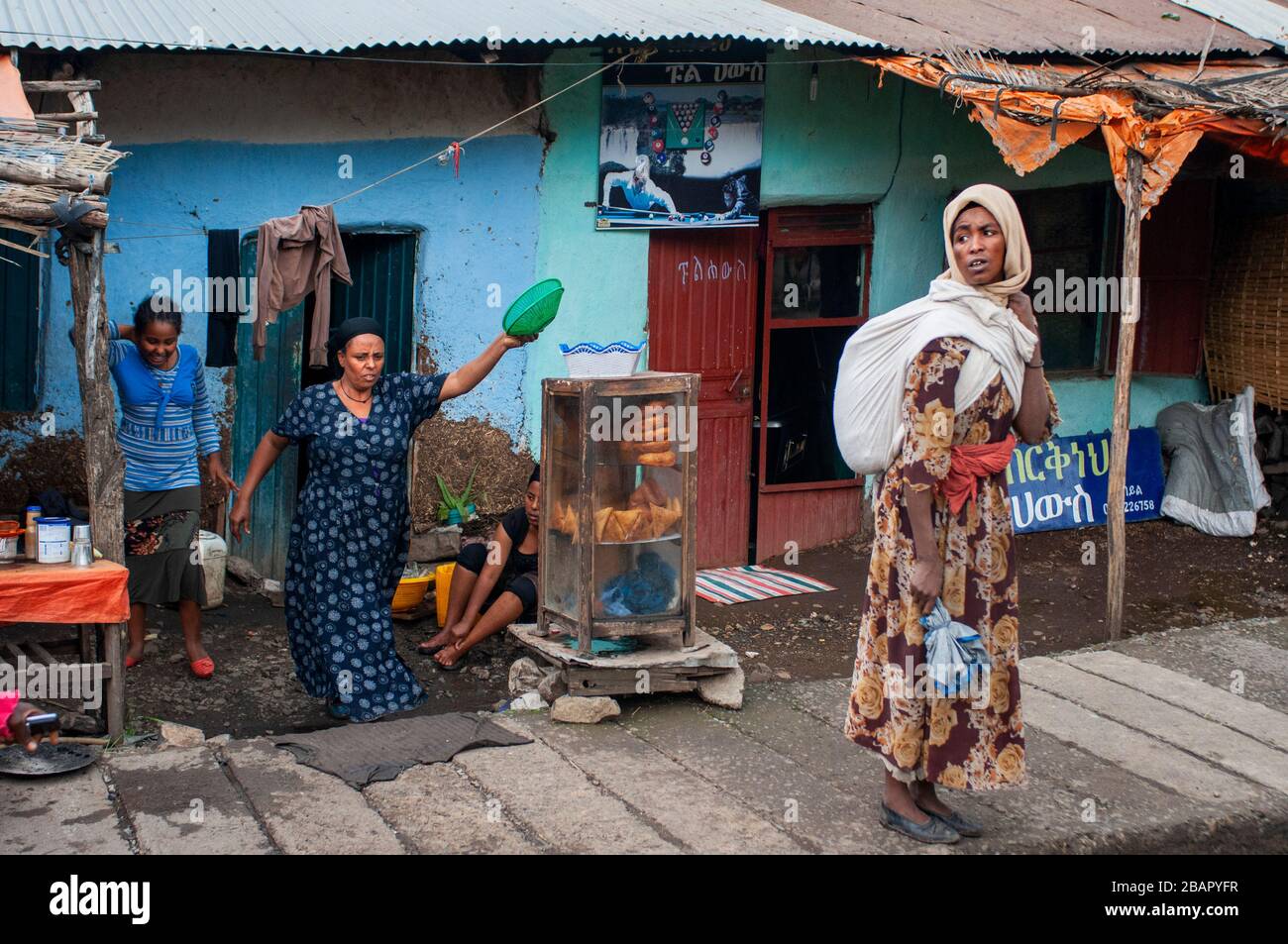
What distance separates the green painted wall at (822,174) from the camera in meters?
8.19

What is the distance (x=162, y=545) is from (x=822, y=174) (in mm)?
4613

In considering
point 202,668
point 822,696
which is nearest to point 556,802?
point 822,696

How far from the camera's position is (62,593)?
4906 millimetres

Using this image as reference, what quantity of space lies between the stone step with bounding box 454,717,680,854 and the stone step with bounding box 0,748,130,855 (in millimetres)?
1191

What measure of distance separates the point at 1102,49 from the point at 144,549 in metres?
6.18

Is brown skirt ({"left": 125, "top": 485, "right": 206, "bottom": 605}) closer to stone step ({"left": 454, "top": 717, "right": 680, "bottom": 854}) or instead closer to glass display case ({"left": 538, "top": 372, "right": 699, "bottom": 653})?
glass display case ({"left": 538, "top": 372, "right": 699, "bottom": 653})

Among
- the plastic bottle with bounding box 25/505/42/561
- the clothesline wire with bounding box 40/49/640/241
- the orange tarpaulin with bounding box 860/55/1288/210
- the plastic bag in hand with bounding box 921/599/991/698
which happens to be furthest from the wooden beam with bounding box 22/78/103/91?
the orange tarpaulin with bounding box 860/55/1288/210

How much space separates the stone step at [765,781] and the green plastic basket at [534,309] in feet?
5.22

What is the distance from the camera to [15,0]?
6871 mm

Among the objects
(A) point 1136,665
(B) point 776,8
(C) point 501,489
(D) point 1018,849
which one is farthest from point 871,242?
(D) point 1018,849

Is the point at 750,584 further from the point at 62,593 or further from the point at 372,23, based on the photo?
the point at 62,593

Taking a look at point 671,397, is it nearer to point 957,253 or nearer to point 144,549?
point 957,253

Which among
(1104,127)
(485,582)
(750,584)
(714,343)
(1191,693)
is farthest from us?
(714,343)

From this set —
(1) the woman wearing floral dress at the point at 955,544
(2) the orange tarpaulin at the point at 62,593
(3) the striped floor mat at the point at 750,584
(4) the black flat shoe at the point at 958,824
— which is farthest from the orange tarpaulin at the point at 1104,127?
(2) the orange tarpaulin at the point at 62,593
